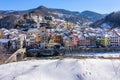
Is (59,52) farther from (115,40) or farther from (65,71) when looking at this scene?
(65,71)

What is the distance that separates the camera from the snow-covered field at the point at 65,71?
12.1 ft

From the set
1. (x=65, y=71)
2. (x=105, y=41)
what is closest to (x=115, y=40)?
(x=105, y=41)

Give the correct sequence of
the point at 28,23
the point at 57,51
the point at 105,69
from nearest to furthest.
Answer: the point at 105,69 → the point at 57,51 → the point at 28,23

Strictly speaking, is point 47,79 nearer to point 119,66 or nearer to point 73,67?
point 73,67

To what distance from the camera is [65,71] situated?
12.8ft

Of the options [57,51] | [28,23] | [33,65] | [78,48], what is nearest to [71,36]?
[78,48]

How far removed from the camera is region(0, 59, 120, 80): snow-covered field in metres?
3.68

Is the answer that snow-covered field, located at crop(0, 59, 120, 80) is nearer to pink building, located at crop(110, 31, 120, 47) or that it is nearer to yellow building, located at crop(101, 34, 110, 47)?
yellow building, located at crop(101, 34, 110, 47)

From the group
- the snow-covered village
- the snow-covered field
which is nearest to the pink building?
the snow-covered village

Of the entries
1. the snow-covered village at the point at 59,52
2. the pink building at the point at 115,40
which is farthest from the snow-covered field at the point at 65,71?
the pink building at the point at 115,40

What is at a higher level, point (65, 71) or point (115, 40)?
point (65, 71)

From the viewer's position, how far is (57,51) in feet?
104

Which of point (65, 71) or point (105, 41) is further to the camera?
point (105, 41)

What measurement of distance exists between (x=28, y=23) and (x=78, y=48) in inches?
1336
